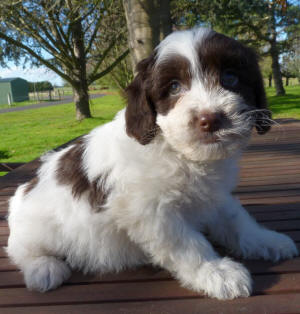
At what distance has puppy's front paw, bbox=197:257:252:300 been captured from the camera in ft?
5.77

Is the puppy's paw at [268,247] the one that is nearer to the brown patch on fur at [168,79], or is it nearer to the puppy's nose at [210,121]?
the puppy's nose at [210,121]

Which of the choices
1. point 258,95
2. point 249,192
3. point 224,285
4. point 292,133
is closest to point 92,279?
point 224,285

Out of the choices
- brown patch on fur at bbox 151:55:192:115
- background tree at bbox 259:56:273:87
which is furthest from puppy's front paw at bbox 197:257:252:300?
background tree at bbox 259:56:273:87

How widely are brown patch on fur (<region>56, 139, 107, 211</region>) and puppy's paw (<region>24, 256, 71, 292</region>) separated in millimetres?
484

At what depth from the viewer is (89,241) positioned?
2121mm

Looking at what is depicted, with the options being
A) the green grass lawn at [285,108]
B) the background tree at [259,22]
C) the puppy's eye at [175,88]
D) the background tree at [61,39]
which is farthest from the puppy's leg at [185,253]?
the background tree at [259,22]

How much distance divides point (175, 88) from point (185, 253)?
983 millimetres

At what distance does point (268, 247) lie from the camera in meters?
2.15

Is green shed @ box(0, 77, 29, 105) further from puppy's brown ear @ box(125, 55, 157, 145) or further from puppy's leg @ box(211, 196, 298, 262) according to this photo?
puppy's leg @ box(211, 196, 298, 262)

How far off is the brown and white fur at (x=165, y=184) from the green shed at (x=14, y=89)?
179 ft

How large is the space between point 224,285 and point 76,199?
1.07 metres

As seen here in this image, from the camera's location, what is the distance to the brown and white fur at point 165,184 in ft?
5.76

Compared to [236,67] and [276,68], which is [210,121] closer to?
[236,67]

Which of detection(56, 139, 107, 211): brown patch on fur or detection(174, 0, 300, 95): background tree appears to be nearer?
detection(56, 139, 107, 211): brown patch on fur
